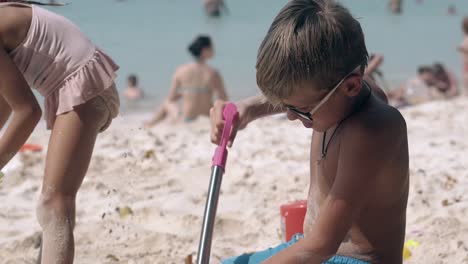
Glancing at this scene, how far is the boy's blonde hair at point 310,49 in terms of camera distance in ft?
6.42

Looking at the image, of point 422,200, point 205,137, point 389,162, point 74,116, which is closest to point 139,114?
point 205,137

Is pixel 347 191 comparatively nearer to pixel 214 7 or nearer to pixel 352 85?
pixel 352 85

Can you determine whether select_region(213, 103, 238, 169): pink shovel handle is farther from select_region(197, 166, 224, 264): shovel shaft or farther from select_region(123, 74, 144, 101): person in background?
select_region(123, 74, 144, 101): person in background

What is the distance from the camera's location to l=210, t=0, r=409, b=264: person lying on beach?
77.6 inches

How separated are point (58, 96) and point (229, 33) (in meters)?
18.3

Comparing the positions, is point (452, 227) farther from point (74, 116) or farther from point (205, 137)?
point (205, 137)

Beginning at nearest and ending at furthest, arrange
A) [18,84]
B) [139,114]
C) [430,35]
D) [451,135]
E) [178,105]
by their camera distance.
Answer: [18,84]
[451,135]
[178,105]
[139,114]
[430,35]

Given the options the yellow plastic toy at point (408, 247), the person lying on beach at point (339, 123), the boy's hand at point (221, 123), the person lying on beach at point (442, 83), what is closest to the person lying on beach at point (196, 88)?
the person lying on beach at point (442, 83)

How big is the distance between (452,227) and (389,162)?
1.54 metres

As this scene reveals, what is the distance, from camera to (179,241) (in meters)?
3.66

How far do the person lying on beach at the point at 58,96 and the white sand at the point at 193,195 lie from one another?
Result: 29.0 inches

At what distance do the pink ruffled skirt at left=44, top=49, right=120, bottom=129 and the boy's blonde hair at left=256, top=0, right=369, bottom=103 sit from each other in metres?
1.03

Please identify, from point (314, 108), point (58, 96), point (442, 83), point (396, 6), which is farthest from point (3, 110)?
point (396, 6)

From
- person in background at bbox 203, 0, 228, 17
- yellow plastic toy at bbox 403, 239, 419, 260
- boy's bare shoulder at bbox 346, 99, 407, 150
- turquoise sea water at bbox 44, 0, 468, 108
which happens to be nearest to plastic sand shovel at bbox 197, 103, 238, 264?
boy's bare shoulder at bbox 346, 99, 407, 150
